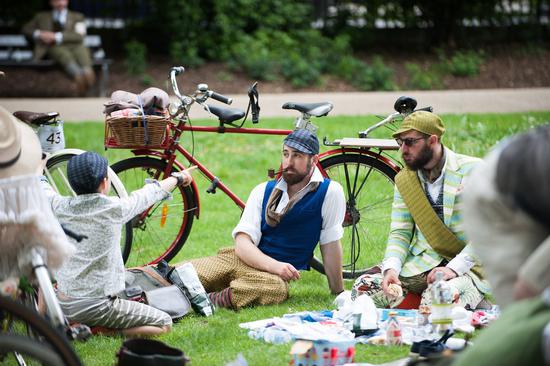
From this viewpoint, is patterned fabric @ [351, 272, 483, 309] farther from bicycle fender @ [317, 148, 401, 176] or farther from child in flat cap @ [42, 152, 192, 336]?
child in flat cap @ [42, 152, 192, 336]

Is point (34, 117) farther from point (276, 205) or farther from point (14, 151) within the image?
point (14, 151)

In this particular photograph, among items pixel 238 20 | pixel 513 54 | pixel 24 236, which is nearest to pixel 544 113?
pixel 513 54

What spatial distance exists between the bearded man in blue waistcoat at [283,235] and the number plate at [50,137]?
1.29 m

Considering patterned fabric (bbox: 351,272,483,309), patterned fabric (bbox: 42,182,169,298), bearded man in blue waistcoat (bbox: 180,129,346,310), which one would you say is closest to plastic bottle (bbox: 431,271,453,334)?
patterned fabric (bbox: 351,272,483,309)

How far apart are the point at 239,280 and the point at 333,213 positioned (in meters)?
0.75

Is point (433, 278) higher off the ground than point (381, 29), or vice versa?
point (433, 278)

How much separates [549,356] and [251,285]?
140 inches

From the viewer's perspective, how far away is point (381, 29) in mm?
17844

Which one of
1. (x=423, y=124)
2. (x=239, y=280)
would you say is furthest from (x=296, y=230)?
(x=423, y=124)

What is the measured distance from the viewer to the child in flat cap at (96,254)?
223 inches

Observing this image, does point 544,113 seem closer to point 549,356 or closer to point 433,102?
point 433,102

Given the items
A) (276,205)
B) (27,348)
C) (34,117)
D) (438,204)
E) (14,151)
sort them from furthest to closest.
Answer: (34,117) → (276,205) → (438,204) → (14,151) → (27,348)

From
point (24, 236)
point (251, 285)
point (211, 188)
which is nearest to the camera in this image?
point (24, 236)

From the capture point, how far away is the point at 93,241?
225 inches
